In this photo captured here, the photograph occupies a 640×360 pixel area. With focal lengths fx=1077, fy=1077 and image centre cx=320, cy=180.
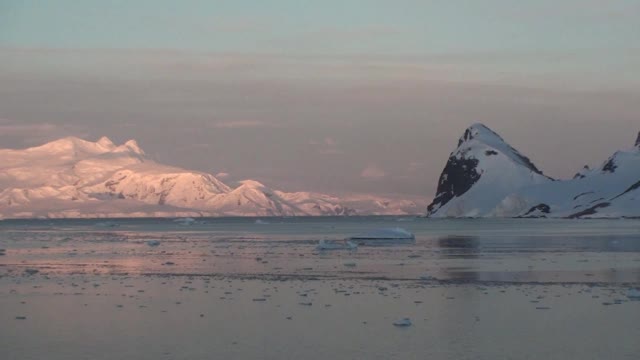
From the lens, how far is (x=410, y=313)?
30.2 m

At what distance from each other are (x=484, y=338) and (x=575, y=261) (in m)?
29.3

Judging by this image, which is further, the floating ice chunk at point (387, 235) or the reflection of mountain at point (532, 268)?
the floating ice chunk at point (387, 235)

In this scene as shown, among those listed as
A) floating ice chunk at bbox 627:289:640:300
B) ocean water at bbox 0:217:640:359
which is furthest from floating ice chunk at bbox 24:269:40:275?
floating ice chunk at bbox 627:289:640:300

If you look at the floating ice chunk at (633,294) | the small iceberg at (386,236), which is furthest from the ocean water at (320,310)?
the small iceberg at (386,236)

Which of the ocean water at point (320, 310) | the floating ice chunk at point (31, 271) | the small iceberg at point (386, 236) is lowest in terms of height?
the small iceberg at point (386, 236)

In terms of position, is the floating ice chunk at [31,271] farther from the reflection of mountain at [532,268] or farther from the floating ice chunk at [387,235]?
the floating ice chunk at [387,235]

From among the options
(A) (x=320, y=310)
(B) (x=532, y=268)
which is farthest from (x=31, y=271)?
(B) (x=532, y=268)

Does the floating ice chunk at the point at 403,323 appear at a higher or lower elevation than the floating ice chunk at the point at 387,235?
higher

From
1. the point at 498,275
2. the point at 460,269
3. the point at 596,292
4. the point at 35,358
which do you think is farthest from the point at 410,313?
the point at 460,269

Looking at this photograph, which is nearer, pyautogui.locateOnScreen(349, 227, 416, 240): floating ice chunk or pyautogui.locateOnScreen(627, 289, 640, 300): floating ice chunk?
pyautogui.locateOnScreen(627, 289, 640, 300): floating ice chunk

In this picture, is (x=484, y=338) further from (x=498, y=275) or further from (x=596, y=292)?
(x=498, y=275)

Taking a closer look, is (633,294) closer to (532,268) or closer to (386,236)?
(532,268)

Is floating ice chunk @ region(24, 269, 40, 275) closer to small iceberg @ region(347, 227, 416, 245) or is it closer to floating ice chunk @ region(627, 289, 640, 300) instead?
floating ice chunk @ region(627, 289, 640, 300)

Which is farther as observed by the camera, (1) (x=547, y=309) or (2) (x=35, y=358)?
(1) (x=547, y=309)
